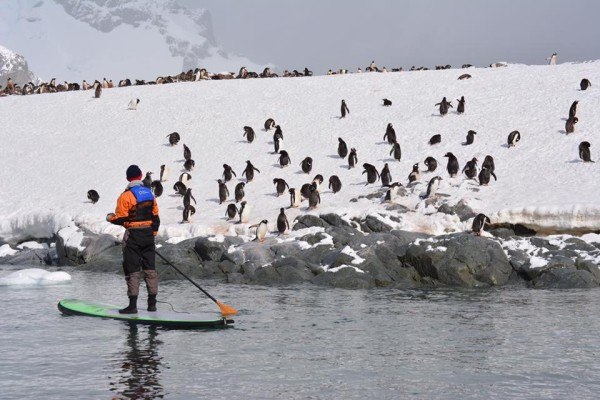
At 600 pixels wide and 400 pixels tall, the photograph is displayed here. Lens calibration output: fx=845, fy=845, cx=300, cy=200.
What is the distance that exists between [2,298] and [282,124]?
2404 cm

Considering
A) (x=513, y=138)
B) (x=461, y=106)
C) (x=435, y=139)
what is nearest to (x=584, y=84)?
(x=461, y=106)

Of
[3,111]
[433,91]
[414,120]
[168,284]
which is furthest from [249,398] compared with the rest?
[3,111]

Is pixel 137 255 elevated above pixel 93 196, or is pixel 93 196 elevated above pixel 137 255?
pixel 93 196

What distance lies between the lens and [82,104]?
47188mm

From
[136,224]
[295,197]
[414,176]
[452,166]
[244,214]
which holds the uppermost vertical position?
[452,166]

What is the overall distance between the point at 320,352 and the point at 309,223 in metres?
14.7

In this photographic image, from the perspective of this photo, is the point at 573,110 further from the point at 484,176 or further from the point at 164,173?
the point at 164,173

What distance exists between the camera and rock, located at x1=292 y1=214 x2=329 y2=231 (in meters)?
26.5

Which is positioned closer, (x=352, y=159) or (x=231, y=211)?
(x=231, y=211)

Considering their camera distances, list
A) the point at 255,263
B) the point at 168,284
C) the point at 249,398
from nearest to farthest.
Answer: the point at 249,398, the point at 168,284, the point at 255,263

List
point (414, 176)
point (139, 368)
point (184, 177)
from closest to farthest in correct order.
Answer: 1. point (139, 368)
2. point (414, 176)
3. point (184, 177)

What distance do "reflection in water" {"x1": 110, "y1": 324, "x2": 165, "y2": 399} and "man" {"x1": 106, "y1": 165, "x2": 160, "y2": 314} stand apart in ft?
3.57

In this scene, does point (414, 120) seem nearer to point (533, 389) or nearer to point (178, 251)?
point (178, 251)

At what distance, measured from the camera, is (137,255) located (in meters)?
14.0
